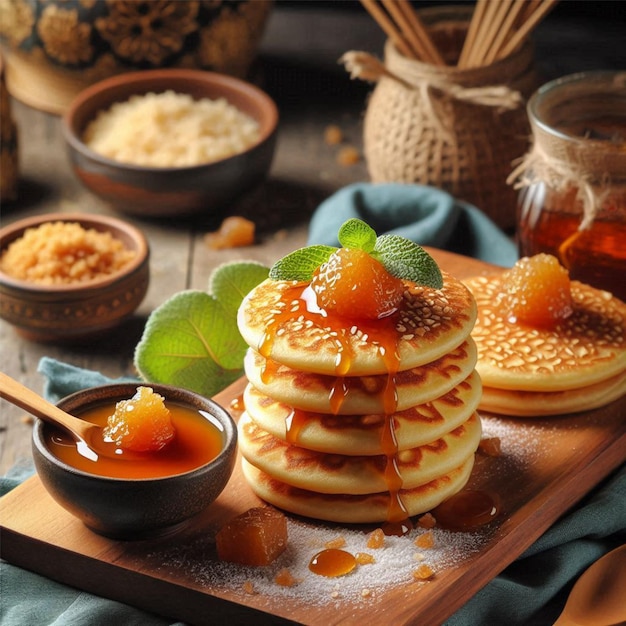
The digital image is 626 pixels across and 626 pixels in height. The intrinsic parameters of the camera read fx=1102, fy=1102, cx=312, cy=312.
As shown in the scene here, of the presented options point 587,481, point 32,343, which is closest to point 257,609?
point 587,481

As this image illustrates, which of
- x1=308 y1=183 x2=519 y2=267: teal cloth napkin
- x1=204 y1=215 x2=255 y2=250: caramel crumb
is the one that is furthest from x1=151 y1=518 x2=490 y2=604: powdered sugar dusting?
x1=204 y1=215 x2=255 y2=250: caramel crumb

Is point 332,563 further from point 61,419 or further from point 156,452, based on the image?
point 61,419

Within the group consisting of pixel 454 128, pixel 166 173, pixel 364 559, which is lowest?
pixel 166 173

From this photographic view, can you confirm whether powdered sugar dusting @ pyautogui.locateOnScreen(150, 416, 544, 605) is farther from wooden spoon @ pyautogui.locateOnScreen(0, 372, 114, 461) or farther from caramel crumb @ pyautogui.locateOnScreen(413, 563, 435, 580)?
wooden spoon @ pyautogui.locateOnScreen(0, 372, 114, 461)

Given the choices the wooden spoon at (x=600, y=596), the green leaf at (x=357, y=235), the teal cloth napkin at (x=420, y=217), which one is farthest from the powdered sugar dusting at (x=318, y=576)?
the teal cloth napkin at (x=420, y=217)

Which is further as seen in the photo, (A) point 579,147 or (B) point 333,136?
(B) point 333,136

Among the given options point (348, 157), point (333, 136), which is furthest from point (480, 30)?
point (333, 136)
